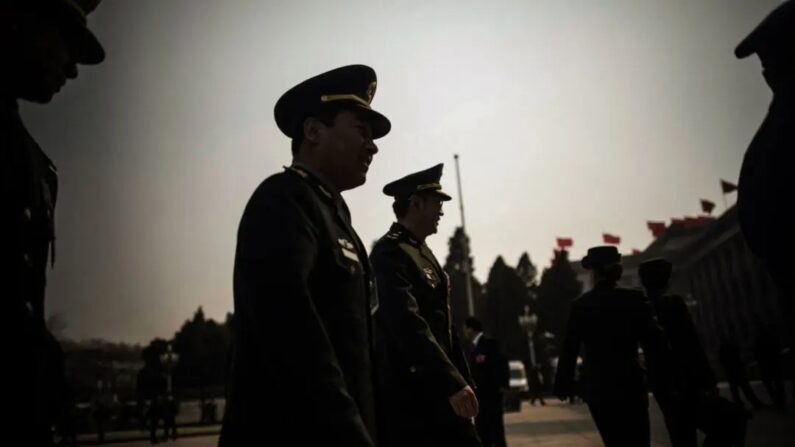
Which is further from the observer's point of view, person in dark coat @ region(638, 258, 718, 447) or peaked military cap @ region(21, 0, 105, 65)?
person in dark coat @ region(638, 258, 718, 447)

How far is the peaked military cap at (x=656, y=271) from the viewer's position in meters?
5.96

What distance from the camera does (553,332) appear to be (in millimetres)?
66000

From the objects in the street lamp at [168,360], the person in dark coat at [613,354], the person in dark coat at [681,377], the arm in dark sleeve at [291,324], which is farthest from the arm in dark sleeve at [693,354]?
the street lamp at [168,360]

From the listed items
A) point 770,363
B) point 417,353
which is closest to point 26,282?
point 417,353

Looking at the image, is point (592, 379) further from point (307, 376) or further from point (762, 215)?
point (307, 376)

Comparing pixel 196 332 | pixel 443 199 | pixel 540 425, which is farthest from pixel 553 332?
pixel 443 199

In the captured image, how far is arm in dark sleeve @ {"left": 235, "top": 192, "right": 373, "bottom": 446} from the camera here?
1693mm

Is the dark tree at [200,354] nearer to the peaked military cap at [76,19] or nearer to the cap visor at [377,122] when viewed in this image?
the cap visor at [377,122]

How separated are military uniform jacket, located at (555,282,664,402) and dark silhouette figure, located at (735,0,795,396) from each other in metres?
3.03

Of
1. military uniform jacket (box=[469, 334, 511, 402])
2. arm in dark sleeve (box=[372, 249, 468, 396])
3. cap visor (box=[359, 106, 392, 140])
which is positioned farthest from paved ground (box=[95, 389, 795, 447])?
cap visor (box=[359, 106, 392, 140])

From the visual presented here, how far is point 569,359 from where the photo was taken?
16.8 feet

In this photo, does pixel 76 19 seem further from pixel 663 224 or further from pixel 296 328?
pixel 663 224

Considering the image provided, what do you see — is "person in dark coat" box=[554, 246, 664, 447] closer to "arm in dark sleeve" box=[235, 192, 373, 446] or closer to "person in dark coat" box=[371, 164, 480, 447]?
"person in dark coat" box=[371, 164, 480, 447]

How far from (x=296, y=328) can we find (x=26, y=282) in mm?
716
